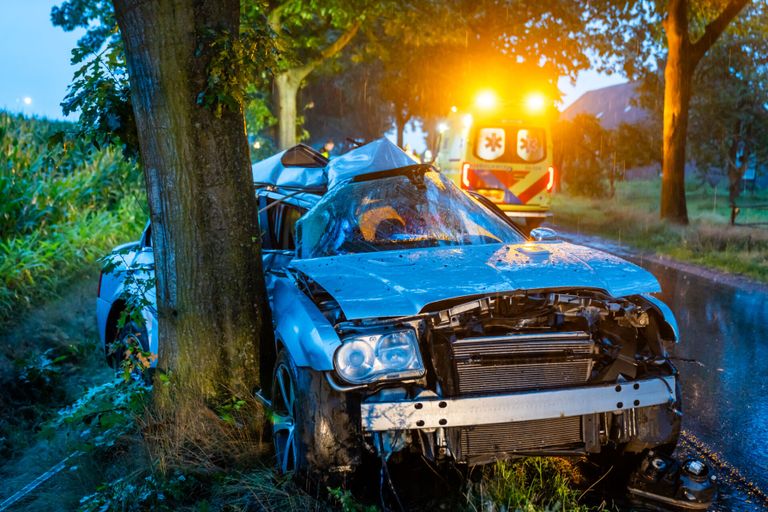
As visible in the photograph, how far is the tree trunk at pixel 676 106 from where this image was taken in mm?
15383

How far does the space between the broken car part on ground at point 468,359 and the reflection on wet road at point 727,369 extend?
393mm

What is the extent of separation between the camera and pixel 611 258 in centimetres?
386

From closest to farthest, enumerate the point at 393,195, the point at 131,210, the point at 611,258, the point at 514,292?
the point at 514,292
the point at 611,258
the point at 393,195
the point at 131,210

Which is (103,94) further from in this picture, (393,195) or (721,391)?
(721,391)

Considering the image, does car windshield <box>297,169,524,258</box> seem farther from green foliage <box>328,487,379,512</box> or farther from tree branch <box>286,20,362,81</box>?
tree branch <box>286,20,362,81</box>

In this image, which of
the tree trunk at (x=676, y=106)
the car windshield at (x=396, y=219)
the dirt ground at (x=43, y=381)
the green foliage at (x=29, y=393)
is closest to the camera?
the dirt ground at (x=43, y=381)

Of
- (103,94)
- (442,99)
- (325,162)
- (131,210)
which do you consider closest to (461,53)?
(442,99)

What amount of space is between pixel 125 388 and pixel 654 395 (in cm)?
317

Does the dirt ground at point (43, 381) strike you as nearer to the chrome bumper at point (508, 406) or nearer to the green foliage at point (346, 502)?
the green foliage at point (346, 502)

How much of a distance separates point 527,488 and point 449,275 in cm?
108

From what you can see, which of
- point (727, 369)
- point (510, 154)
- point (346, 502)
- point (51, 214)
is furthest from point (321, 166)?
point (510, 154)

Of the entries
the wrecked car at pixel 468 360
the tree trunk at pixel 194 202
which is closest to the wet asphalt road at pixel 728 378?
the wrecked car at pixel 468 360

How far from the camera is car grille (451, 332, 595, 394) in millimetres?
3080

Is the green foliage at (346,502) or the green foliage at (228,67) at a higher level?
the green foliage at (228,67)
